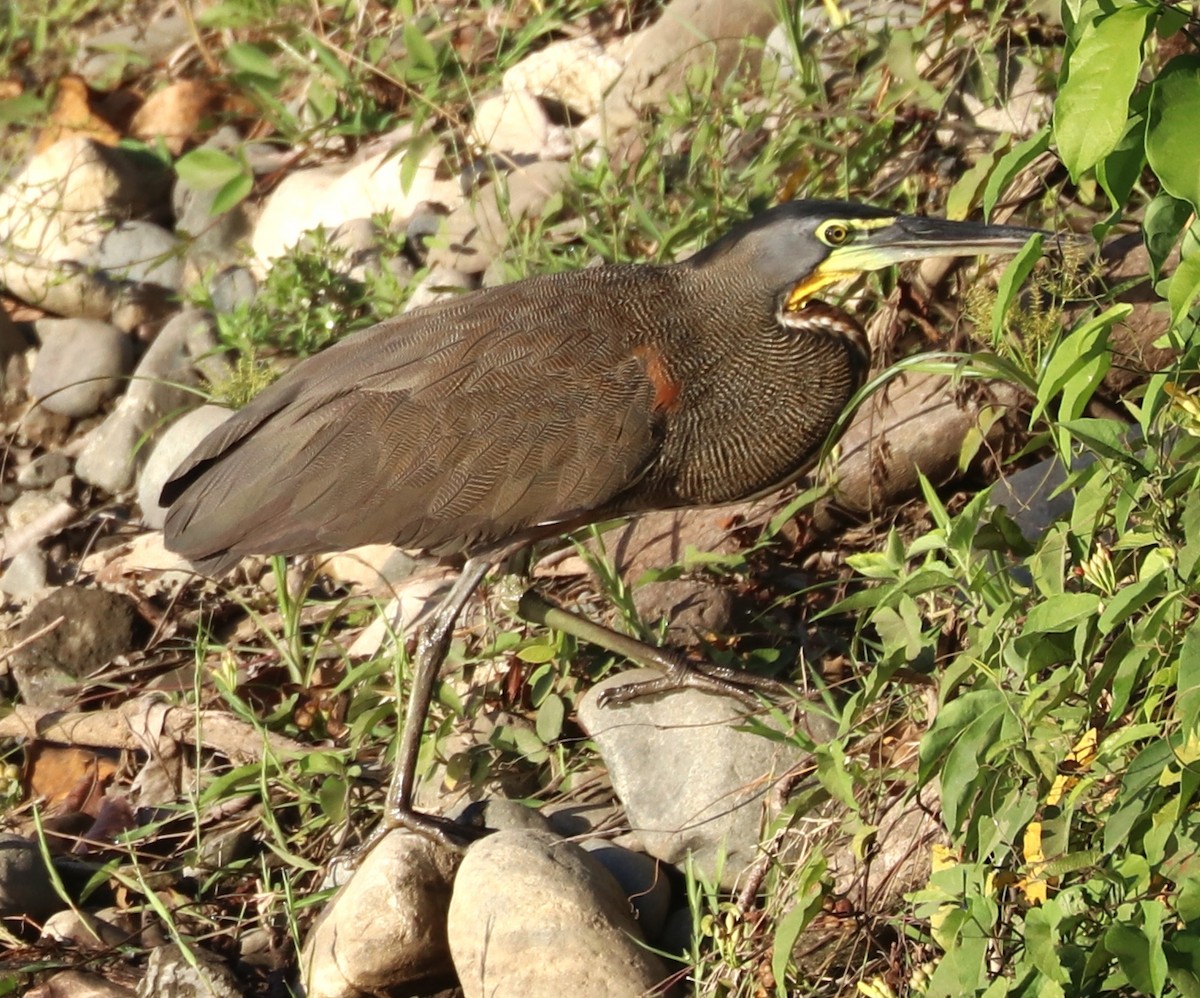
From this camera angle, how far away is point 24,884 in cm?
396

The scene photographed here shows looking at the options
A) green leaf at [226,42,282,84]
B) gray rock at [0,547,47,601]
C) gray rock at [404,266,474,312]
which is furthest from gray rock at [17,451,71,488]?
green leaf at [226,42,282,84]

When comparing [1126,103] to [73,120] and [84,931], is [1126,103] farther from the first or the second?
[73,120]

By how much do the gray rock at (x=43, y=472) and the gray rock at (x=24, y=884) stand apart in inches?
78.7

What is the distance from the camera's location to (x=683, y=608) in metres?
4.42

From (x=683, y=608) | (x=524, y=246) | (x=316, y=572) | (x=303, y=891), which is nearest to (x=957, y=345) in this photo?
(x=683, y=608)

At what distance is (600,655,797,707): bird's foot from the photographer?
3943 mm

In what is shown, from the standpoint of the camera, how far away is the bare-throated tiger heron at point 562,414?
3.94m

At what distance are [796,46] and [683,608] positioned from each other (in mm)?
1879

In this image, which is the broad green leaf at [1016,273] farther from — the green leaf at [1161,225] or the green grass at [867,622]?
the green leaf at [1161,225]

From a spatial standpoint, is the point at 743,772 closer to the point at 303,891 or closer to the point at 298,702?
the point at 303,891

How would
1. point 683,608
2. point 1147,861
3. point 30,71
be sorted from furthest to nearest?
point 30,71
point 683,608
point 1147,861

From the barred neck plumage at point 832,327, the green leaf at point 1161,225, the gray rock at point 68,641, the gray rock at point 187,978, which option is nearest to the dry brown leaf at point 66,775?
the gray rock at point 68,641

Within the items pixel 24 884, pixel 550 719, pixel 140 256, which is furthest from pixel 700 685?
pixel 140 256

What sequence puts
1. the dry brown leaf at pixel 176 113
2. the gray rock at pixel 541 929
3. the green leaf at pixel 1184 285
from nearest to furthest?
1. the green leaf at pixel 1184 285
2. the gray rock at pixel 541 929
3. the dry brown leaf at pixel 176 113
